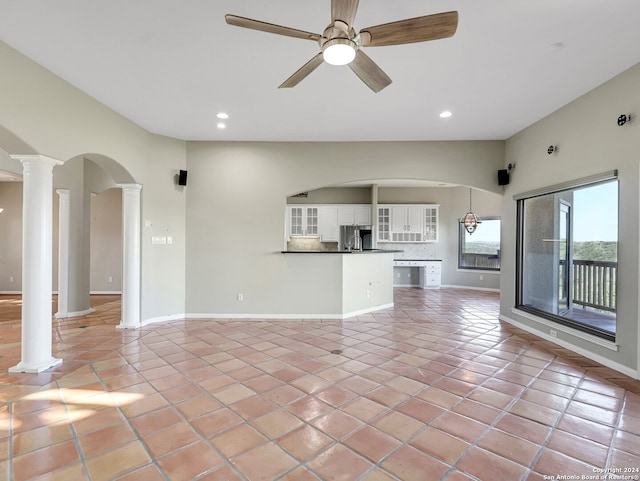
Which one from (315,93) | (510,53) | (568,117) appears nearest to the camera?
(510,53)

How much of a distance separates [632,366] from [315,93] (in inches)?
167

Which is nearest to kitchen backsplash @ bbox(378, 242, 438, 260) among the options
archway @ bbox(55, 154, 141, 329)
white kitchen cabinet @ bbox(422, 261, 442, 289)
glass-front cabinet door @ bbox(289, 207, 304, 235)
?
white kitchen cabinet @ bbox(422, 261, 442, 289)

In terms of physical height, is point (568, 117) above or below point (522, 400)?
above

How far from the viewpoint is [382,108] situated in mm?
3918

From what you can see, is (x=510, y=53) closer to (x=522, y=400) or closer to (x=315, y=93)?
(x=315, y=93)

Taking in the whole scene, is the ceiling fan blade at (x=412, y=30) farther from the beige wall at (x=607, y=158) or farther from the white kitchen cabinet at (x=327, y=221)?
the white kitchen cabinet at (x=327, y=221)

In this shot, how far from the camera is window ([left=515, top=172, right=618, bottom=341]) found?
3.64 meters

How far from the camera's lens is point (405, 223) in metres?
9.02

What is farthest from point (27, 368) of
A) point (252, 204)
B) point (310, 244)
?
point (310, 244)

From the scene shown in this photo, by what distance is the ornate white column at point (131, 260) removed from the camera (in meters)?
4.57

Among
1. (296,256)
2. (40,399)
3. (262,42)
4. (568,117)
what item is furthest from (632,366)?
(40,399)

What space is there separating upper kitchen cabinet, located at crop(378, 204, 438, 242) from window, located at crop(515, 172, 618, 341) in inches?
165

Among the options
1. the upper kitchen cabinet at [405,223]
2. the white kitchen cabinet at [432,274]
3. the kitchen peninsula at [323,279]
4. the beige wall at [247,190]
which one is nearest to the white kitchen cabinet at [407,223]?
the upper kitchen cabinet at [405,223]

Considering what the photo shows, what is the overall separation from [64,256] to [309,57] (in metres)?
5.33
